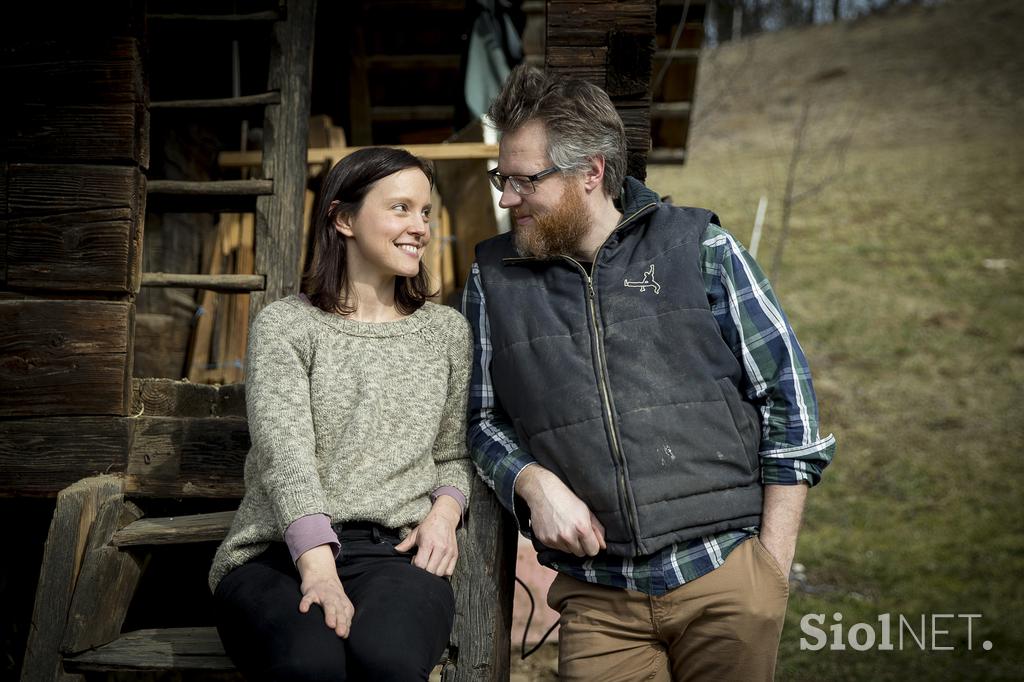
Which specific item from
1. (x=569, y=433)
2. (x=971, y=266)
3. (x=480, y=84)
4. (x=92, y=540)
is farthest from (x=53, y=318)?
(x=971, y=266)

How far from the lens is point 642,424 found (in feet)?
7.43

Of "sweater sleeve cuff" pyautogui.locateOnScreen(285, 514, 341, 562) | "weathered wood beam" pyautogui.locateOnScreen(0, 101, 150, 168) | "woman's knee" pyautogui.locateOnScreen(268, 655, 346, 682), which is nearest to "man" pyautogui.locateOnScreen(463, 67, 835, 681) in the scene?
"sweater sleeve cuff" pyautogui.locateOnScreen(285, 514, 341, 562)

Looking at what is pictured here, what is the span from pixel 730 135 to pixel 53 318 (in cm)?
2385

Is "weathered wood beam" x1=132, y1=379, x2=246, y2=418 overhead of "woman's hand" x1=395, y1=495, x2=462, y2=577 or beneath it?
overhead

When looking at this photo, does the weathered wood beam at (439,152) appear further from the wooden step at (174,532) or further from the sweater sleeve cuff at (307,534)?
the sweater sleeve cuff at (307,534)

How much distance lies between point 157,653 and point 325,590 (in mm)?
806

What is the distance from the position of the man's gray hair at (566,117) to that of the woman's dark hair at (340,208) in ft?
1.03

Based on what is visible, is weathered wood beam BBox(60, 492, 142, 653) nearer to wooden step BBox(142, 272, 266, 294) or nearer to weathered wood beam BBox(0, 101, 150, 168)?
wooden step BBox(142, 272, 266, 294)

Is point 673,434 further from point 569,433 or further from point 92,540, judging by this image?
point 92,540

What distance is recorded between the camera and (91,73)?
3053 millimetres

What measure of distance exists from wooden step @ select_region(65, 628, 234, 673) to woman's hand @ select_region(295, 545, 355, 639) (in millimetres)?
530

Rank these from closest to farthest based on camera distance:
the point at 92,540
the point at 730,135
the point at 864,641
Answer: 1. the point at 92,540
2. the point at 864,641
3. the point at 730,135

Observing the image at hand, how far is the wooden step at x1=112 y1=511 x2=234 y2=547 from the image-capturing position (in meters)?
2.78

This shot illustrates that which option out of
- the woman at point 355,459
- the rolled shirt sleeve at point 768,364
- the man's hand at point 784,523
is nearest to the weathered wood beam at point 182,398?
the woman at point 355,459
